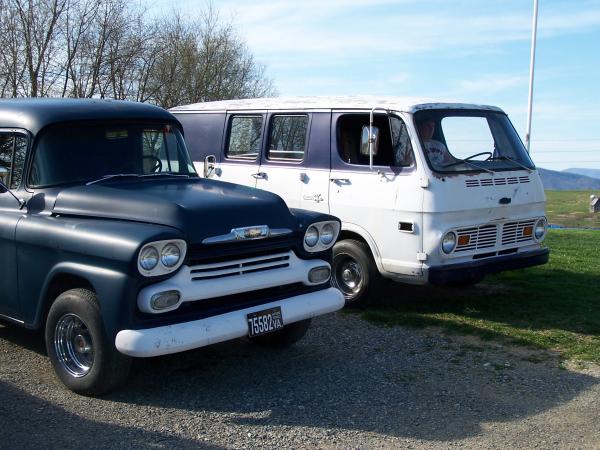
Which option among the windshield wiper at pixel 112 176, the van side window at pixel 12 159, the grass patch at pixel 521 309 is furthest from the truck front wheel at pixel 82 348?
the grass patch at pixel 521 309

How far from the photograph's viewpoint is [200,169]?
32.3ft

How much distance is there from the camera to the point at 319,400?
17.5 ft

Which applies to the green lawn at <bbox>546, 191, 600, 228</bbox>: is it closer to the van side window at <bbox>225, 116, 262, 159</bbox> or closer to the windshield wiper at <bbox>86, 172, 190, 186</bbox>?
the van side window at <bbox>225, 116, 262, 159</bbox>

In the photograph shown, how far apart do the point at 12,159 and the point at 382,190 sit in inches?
144

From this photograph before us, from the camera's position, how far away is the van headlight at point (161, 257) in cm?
488

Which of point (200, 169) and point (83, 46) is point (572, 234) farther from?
point (83, 46)

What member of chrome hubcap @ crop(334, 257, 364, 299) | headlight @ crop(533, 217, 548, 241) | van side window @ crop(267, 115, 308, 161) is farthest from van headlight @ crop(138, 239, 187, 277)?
headlight @ crop(533, 217, 548, 241)

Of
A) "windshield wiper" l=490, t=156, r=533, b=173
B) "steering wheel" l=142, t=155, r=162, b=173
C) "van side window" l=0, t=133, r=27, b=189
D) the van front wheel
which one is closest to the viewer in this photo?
"van side window" l=0, t=133, r=27, b=189

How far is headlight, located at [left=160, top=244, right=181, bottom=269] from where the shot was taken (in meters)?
4.97

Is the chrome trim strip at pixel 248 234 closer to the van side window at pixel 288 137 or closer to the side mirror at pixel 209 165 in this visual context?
the van side window at pixel 288 137

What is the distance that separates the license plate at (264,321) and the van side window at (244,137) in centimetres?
392

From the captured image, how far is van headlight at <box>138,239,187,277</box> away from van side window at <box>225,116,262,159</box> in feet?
13.8

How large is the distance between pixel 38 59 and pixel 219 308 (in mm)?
14317

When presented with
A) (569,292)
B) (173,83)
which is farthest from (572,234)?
(173,83)
